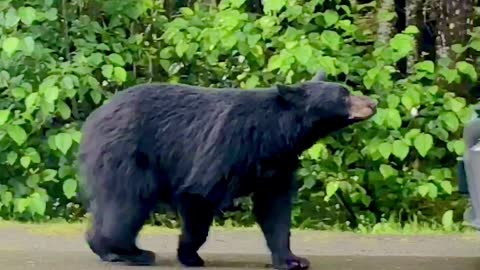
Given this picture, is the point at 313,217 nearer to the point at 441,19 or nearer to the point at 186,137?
the point at 441,19

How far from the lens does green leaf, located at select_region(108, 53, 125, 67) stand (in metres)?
9.83

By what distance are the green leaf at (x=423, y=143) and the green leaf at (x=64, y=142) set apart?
2.90 meters

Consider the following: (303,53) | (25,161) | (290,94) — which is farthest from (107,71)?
(290,94)

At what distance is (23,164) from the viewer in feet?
31.8

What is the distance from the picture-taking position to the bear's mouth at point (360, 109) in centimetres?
624

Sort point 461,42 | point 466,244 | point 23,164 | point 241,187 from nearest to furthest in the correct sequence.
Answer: point 241,187 → point 466,244 → point 23,164 → point 461,42

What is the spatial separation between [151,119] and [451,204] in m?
4.41

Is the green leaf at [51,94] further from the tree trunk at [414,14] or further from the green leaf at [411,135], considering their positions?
the tree trunk at [414,14]

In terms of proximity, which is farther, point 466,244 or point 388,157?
point 388,157

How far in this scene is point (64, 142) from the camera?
9.57m

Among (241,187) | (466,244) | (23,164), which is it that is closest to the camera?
(241,187)

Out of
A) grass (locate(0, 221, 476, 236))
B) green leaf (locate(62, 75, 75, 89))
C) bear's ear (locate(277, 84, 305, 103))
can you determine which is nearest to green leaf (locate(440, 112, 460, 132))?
grass (locate(0, 221, 476, 236))

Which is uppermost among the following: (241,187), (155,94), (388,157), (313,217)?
(155,94)

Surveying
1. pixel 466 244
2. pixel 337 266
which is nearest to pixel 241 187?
pixel 337 266
